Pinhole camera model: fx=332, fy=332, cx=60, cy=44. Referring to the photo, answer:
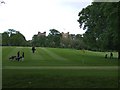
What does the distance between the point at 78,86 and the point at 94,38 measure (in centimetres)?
4724

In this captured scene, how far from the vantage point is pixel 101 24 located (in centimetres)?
5697

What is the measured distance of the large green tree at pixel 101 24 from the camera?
3388 cm

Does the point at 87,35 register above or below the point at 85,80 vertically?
above

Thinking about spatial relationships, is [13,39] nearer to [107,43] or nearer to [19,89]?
[107,43]

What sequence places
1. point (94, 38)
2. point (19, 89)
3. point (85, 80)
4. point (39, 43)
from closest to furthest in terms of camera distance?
1. point (19, 89)
2. point (85, 80)
3. point (94, 38)
4. point (39, 43)

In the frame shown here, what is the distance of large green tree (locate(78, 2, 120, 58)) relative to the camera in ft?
111

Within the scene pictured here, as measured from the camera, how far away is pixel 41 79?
20625mm

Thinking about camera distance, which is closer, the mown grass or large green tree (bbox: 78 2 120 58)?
large green tree (bbox: 78 2 120 58)

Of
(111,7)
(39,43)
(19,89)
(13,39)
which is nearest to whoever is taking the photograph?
(19,89)

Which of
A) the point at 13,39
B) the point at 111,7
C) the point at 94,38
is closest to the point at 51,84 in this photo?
the point at 111,7

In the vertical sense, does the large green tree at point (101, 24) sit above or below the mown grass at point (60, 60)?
above

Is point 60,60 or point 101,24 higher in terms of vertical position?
point 101,24

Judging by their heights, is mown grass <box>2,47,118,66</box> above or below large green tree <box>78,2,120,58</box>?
below

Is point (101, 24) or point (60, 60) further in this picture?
point (101, 24)
